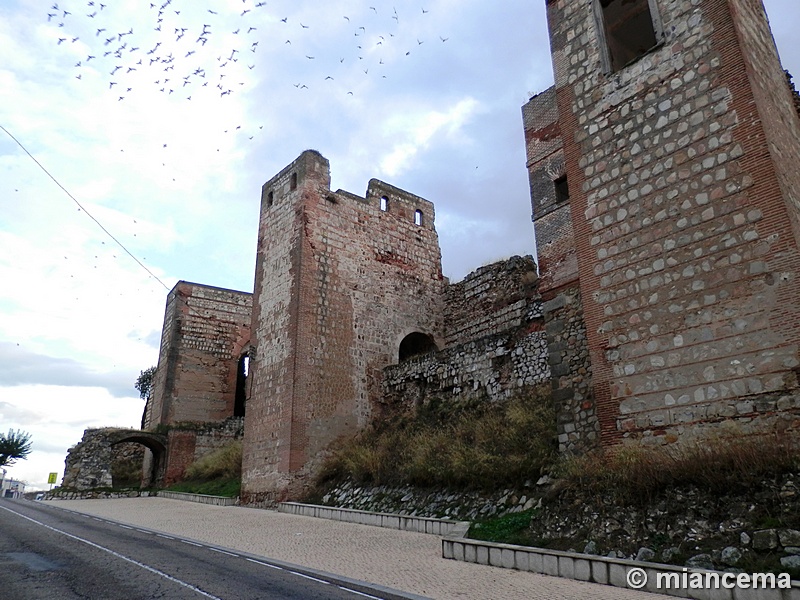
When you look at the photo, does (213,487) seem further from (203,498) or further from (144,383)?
(144,383)

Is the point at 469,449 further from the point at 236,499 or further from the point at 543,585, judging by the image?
the point at 236,499

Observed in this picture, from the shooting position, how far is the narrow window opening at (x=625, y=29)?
27.7ft

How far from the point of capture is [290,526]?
33.4ft

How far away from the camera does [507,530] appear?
6883 mm

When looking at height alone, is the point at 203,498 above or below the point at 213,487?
below

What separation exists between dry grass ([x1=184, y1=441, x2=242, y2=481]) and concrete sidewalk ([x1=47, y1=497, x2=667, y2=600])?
5.59 meters

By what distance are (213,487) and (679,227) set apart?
15652 millimetres

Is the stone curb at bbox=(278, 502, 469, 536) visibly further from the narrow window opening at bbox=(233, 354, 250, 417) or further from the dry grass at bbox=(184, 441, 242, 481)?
the narrow window opening at bbox=(233, 354, 250, 417)

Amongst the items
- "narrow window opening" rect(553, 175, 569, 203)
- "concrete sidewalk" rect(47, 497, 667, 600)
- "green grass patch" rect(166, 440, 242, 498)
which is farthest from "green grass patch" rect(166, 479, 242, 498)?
"narrow window opening" rect(553, 175, 569, 203)

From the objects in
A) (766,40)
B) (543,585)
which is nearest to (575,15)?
(766,40)

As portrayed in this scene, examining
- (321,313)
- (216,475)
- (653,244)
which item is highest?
(321,313)

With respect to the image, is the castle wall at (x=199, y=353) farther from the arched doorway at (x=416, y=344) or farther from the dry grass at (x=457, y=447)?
the dry grass at (x=457, y=447)

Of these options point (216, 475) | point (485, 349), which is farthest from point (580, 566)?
point (216, 475)

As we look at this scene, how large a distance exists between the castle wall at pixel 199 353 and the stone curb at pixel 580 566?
18.9m
